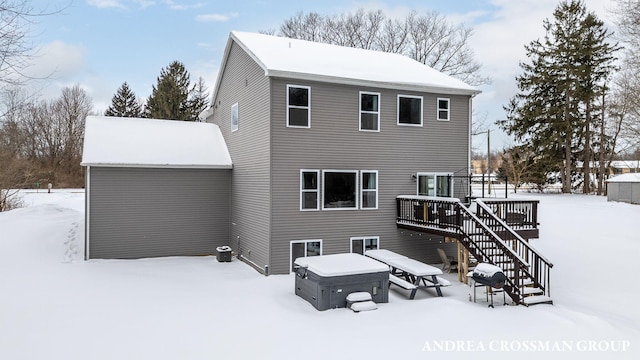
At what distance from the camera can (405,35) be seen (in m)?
29.8

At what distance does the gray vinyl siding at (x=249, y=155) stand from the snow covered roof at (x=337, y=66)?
1.52 feet

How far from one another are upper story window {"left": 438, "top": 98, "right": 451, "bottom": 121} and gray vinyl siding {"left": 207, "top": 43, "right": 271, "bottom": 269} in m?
6.00

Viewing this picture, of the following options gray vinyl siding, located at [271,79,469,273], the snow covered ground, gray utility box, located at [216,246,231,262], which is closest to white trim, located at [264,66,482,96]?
gray vinyl siding, located at [271,79,469,273]

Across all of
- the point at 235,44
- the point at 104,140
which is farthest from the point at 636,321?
the point at 104,140

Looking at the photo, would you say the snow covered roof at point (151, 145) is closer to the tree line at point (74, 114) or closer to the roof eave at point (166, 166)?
the roof eave at point (166, 166)

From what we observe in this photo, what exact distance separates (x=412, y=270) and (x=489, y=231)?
2.19 meters

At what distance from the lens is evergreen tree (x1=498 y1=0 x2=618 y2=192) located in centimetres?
3111

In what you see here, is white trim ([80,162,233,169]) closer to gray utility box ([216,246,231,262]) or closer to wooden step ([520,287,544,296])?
gray utility box ([216,246,231,262])

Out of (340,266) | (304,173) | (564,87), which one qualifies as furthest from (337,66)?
(564,87)

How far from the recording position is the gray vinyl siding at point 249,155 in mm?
12367

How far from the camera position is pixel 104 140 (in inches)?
568

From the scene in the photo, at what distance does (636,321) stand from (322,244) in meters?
7.68

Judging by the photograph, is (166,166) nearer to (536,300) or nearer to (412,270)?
(412,270)

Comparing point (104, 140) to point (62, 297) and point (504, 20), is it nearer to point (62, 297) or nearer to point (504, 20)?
point (62, 297)
